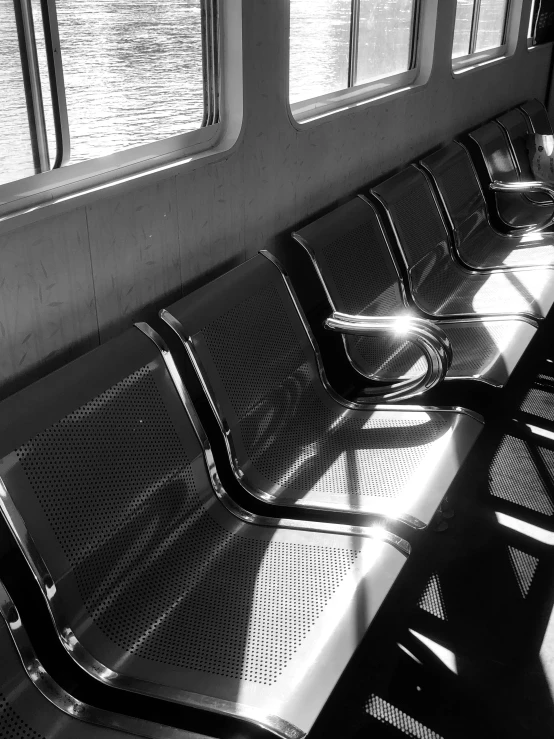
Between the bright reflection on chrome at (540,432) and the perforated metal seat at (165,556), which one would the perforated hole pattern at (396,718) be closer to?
the perforated metal seat at (165,556)

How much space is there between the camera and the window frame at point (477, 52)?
172 inches

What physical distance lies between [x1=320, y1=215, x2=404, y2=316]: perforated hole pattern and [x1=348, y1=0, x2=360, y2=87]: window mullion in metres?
0.71

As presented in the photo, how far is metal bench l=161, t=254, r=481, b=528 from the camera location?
6.31 feet

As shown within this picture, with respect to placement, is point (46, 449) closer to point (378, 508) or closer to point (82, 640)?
point (82, 640)

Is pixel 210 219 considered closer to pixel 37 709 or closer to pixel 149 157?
pixel 149 157

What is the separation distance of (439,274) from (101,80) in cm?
194

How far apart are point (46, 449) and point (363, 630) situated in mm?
741

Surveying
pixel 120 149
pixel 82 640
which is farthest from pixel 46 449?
pixel 120 149

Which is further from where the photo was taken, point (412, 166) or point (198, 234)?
point (412, 166)

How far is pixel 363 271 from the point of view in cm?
272

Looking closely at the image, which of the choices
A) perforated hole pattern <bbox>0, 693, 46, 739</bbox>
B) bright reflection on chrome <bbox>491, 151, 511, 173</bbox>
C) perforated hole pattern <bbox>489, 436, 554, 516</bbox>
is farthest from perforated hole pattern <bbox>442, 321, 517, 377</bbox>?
bright reflection on chrome <bbox>491, 151, 511, 173</bbox>

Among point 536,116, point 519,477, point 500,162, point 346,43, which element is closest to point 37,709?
point 519,477

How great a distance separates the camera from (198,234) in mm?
2215

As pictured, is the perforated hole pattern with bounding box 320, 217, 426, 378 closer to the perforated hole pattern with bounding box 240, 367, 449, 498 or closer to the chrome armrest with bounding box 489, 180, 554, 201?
the perforated hole pattern with bounding box 240, 367, 449, 498
